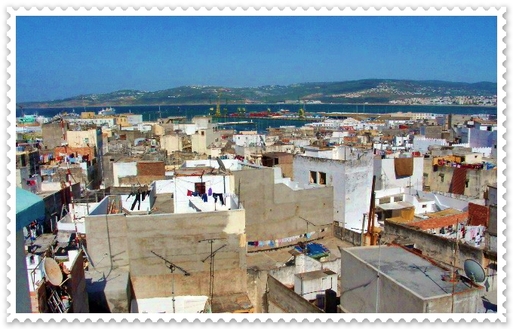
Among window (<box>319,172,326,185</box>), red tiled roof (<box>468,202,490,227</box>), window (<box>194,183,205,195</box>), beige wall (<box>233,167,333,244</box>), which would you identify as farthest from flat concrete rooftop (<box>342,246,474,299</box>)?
window (<box>319,172,326,185</box>)

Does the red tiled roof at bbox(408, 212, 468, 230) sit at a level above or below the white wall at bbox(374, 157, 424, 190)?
below

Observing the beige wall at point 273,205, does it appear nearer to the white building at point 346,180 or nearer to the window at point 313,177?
the white building at point 346,180

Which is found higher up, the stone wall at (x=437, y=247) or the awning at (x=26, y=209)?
the awning at (x=26, y=209)

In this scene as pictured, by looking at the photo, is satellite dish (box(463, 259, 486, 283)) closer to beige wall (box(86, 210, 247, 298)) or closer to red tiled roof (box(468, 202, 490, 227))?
beige wall (box(86, 210, 247, 298))

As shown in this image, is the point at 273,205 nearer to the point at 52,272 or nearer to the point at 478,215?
the point at 478,215

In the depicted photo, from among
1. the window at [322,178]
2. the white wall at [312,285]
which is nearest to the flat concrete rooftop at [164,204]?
the white wall at [312,285]

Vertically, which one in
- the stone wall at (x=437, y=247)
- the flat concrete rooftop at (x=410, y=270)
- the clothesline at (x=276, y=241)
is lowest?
the clothesline at (x=276, y=241)

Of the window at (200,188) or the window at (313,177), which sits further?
the window at (313,177)
